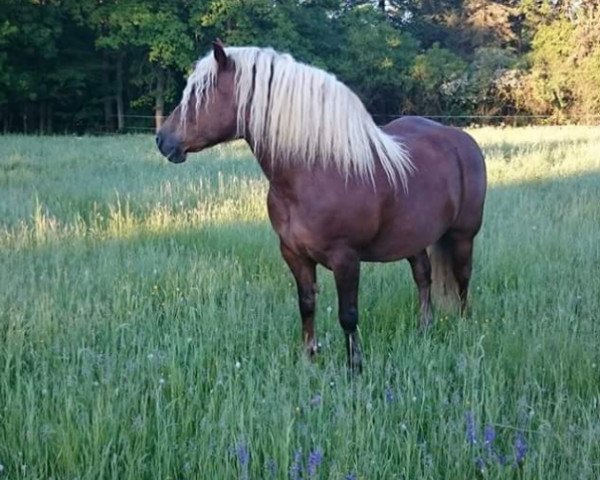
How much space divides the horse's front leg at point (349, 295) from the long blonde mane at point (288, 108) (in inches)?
17.2

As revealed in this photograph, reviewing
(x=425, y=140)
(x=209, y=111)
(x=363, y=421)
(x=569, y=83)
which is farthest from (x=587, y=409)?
(x=569, y=83)

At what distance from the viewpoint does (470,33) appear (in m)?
38.1

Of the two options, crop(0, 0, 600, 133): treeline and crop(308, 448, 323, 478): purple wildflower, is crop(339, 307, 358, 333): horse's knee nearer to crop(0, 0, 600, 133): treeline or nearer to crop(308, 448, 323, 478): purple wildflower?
crop(308, 448, 323, 478): purple wildflower

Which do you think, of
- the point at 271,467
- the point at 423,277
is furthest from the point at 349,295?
the point at 271,467

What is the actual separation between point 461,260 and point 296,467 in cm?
241

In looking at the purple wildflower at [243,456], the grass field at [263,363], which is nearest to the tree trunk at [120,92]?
the grass field at [263,363]

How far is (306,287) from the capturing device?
3.51 meters

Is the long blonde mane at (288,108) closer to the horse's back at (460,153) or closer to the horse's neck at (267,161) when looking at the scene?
the horse's neck at (267,161)

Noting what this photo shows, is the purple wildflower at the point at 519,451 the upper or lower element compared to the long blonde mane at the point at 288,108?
lower

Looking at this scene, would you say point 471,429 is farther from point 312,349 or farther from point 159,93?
point 159,93

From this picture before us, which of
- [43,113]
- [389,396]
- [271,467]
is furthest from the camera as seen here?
[43,113]

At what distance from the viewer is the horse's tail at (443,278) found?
14.0ft

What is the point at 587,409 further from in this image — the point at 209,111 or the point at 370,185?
the point at 209,111

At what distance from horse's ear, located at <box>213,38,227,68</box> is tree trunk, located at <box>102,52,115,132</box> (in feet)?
97.9
